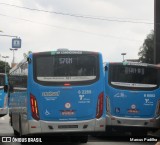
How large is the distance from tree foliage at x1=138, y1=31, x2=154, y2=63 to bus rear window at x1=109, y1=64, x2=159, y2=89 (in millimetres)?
62466

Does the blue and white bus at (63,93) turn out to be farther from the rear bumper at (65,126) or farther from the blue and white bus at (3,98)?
the blue and white bus at (3,98)

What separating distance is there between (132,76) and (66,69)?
3.41m

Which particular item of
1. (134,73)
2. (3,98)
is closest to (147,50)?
(3,98)

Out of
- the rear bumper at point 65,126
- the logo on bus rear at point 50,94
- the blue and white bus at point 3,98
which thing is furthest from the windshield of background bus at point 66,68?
the blue and white bus at point 3,98

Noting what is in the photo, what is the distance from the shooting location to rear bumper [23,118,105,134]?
1355cm

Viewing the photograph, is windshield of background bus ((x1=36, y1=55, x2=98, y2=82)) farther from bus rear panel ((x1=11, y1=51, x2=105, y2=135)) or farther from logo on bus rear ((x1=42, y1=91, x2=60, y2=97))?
logo on bus rear ((x1=42, y1=91, x2=60, y2=97))

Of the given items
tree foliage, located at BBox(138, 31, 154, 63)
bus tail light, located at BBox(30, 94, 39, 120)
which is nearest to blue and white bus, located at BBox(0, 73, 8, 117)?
bus tail light, located at BBox(30, 94, 39, 120)

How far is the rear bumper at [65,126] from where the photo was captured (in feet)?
44.5

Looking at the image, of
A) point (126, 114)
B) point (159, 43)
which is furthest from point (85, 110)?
point (159, 43)

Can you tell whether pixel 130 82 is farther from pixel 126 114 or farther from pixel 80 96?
pixel 80 96

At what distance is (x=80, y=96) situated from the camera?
1401cm

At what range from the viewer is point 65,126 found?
1378 cm

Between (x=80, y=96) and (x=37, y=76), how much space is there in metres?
1.37

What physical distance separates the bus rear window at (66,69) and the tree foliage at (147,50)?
65150 mm
